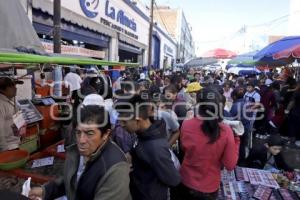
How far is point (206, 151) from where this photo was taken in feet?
9.28

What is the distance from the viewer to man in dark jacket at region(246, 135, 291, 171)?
15.4 feet

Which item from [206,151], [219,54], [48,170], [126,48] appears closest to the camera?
[206,151]

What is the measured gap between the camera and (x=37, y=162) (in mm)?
5207

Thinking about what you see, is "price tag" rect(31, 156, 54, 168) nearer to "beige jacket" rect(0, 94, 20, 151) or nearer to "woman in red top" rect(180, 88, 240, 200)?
"beige jacket" rect(0, 94, 20, 151)

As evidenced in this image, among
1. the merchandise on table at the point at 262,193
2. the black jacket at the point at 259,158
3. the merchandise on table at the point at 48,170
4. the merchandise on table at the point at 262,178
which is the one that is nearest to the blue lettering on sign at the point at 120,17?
the merchandise on table at the point at 48,170

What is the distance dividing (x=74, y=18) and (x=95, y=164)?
1050cm

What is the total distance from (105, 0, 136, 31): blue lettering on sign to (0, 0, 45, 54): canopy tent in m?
11.8

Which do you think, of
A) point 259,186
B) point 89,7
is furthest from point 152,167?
point 89,7

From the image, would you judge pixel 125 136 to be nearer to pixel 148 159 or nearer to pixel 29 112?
pixel 148 159

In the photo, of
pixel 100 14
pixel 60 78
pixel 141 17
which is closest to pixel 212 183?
pixel 60 78

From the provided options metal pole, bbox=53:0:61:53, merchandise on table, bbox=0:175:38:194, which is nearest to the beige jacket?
merchandise on table, bbox=0:175:38:194

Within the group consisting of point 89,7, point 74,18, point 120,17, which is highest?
point 120,17

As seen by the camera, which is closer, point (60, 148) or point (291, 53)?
point (60, 148)

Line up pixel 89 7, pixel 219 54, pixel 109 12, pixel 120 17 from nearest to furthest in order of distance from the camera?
pixel 89 7 < pixel 109 12 < pixel 120 17 < pixel 219 54
